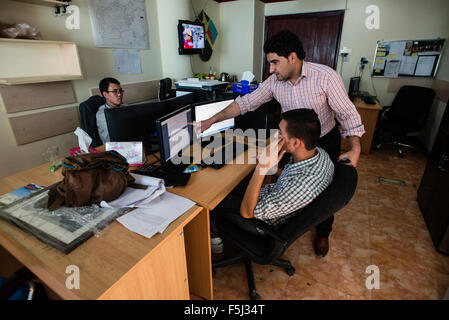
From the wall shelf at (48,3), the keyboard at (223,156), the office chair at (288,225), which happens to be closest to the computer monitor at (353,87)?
the keyboard at (223,156)

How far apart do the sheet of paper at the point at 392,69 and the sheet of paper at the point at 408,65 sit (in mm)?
62

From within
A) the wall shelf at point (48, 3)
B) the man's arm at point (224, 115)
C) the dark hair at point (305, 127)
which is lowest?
the man's arm at point (224, 115)

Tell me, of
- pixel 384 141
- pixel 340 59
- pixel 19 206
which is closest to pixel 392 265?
pixel 19 206

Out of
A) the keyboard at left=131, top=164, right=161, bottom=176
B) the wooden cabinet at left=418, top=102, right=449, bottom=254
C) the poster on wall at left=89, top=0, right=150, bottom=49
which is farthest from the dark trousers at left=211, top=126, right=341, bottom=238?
the poster on wall at left=89, top=0, right=150, bottom=49

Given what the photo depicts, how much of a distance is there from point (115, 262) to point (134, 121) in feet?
3.41

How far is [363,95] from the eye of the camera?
422 cm

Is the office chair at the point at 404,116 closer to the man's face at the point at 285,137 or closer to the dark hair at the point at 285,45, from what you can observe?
the dark hair at the point at 285,45

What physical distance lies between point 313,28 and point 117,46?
141 inches

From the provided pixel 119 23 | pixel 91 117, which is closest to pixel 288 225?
pixel 91 117

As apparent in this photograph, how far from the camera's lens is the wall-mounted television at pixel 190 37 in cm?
346

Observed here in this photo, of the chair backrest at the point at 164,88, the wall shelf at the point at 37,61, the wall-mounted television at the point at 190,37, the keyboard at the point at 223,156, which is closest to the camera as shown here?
the keyboard at the point at 223,156

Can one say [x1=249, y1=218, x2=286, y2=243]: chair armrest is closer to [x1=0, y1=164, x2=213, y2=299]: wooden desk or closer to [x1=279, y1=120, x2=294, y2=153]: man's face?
[x1=0, y1=164, x2=213, y2=299]: wooden desk

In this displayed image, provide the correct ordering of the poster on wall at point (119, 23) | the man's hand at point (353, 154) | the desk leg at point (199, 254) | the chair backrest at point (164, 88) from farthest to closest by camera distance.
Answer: the chair backrest at point (164, 88), the poster on wall at point (119, 23), the man's hand at point (353, 154), the desk leg at point (199, 254)

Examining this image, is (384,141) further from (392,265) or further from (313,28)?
(392,265)
